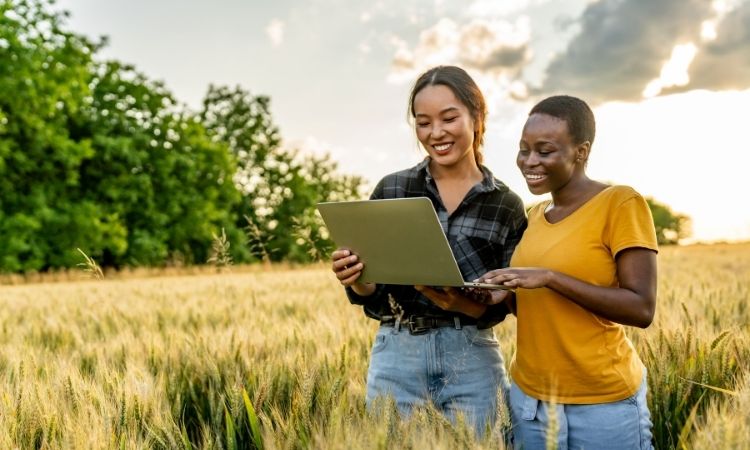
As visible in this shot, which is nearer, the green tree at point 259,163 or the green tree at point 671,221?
the green tree at point 259,163

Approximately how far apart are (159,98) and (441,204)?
28899mm

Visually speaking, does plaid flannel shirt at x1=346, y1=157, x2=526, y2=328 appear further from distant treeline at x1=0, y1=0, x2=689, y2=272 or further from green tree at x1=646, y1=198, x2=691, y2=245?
green tree at x1=646, y1=198, x2=691, y2=245

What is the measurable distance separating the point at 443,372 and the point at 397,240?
23.8 inches

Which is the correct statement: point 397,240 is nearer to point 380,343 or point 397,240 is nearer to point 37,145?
point 380,343

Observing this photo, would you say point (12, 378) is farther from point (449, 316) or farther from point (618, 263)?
point (618, 263)

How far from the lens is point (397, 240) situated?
207cm

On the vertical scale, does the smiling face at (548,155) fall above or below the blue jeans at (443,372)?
above

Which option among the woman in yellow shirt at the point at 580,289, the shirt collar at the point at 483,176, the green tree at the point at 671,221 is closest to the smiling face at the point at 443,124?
the shirt collar at the point at 483,176

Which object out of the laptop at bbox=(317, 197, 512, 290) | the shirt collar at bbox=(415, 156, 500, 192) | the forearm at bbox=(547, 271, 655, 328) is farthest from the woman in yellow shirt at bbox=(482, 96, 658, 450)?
the shirt collar at bbox=(415, 156, 500, 192)

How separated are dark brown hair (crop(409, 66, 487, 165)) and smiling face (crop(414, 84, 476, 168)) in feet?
0.07

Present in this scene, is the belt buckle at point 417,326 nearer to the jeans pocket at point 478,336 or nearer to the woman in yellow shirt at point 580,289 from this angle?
the jeans pocket at point 478,336

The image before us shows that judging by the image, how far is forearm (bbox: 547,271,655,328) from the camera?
1.83m

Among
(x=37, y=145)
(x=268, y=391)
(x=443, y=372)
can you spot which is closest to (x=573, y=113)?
(x=443, y=372)

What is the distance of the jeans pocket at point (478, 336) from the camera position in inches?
95.0
